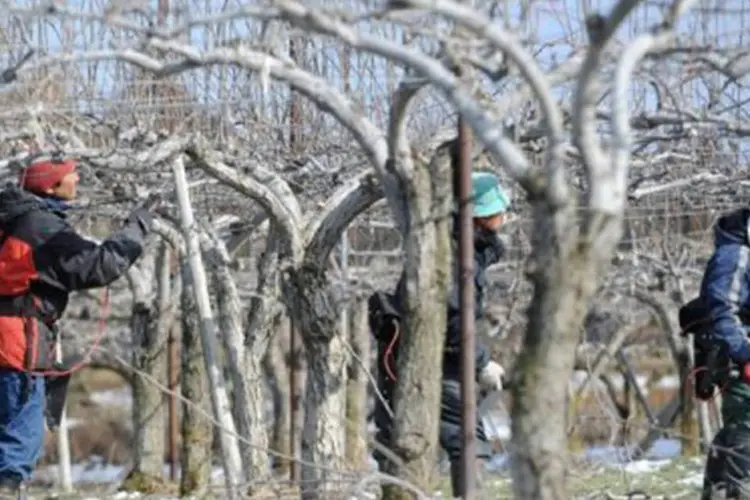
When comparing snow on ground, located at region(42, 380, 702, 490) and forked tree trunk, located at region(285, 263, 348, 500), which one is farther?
snow on ground, located at region(42, 380, 702, 490)

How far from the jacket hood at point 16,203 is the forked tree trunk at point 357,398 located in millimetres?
2203

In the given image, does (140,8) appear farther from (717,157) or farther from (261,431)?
(717,157)

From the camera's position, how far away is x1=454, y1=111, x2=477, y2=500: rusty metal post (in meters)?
7.52

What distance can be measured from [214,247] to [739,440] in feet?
9.82

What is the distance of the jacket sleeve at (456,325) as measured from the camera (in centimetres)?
883

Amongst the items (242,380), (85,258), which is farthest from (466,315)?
(242,380)

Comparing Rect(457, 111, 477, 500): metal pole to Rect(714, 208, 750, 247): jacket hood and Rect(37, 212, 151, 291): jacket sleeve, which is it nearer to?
Rect(37, 212, 151, 291): jacket sleeve

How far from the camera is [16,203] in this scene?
8.85 meters

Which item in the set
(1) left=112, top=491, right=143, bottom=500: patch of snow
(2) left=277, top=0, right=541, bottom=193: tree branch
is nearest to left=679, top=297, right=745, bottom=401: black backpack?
(2) left=277, top=0, right=541, bottom=193: tree branch

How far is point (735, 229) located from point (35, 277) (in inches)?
125

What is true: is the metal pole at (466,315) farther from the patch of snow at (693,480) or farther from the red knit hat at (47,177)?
the patch of snow at (693,480)

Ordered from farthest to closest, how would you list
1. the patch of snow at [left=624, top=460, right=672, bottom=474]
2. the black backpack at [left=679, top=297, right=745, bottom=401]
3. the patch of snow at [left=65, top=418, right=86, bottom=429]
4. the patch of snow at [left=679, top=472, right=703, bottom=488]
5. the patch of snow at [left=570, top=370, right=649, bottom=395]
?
1. the patch of snow at [left=65, top=418, right=86, bottom=429]
2. the patch of snow at [left=570, top=370, right=649, bottom=395]
3. the patch of snow at [left=624, top=460, right=672, bottom=474]
4. the patch of snow at [left=679, top=472, right=703, bottom=488]
5. the black backpack at [left=679, top=297, right=745, bottom=401]

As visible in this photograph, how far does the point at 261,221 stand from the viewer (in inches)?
523

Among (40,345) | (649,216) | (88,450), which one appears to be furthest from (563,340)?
(88,450)
